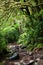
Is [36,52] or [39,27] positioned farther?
[39,27]

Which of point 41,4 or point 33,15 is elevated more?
point 41,4

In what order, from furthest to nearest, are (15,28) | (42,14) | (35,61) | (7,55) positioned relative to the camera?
(15,28) < (42,14) < (7,55) < (35,61)

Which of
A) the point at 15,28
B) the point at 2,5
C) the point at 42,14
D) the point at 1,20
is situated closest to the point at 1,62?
the point at 1,20

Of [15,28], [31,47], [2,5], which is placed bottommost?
[15,28]

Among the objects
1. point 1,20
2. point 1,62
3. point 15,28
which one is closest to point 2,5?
point 1,20

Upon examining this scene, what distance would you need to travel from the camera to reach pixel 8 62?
11594 mm

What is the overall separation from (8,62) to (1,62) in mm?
420

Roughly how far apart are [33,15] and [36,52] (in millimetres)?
3307

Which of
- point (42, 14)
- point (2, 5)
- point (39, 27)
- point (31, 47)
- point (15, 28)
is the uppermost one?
point (2, 5)

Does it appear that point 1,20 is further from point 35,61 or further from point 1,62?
point 35,61

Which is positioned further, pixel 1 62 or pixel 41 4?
pixel 41 4

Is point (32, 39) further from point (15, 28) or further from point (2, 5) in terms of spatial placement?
point (15, 28)

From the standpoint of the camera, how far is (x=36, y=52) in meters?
13.1

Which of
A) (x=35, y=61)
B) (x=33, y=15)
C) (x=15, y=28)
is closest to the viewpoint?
(x=35, y=61)
